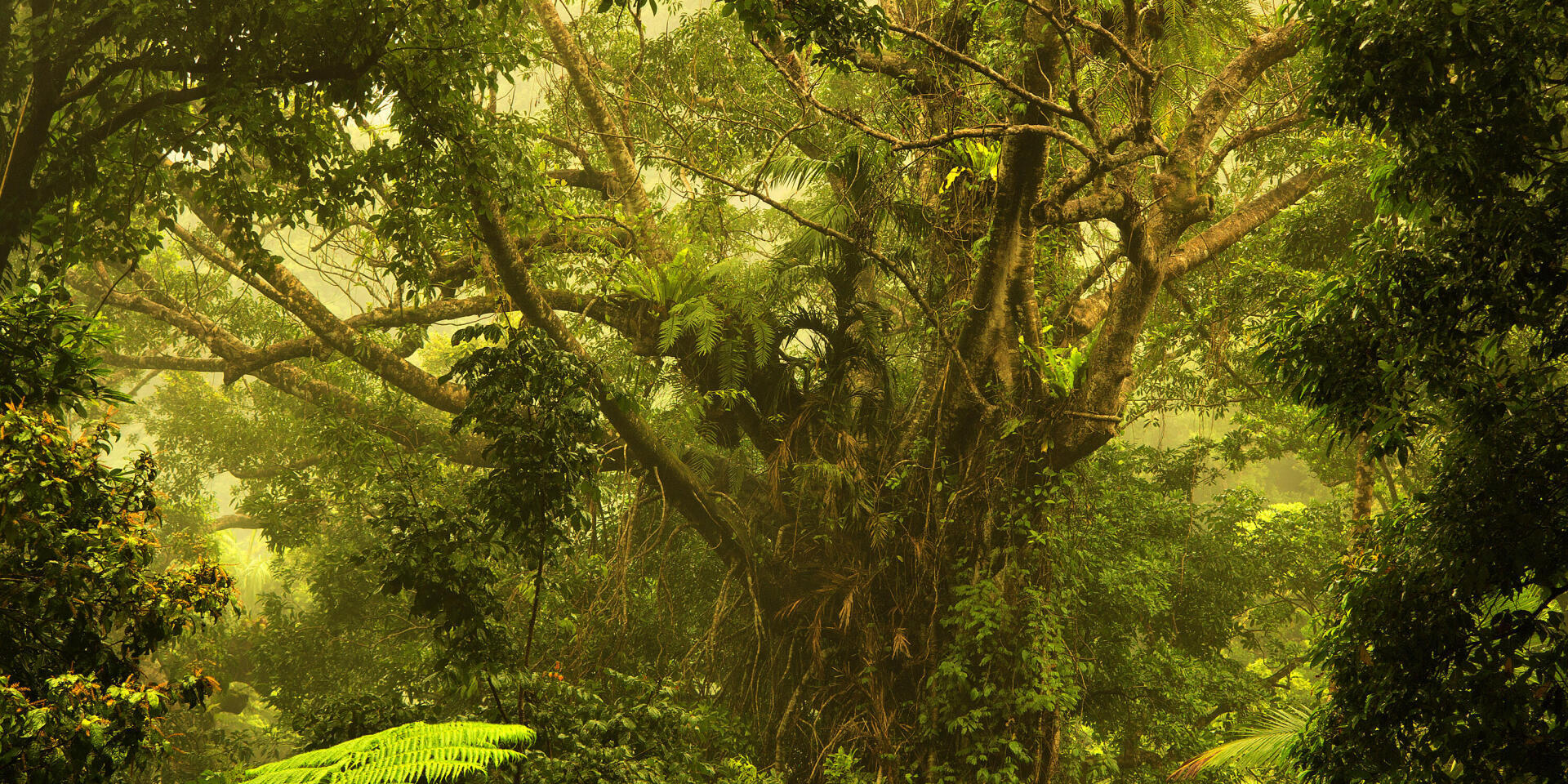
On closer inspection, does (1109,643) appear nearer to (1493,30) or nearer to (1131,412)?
(1131,412)

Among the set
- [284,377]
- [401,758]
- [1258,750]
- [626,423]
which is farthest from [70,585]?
[284,377]

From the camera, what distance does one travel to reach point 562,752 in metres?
5.08

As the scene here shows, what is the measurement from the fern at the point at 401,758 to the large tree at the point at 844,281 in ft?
6.81

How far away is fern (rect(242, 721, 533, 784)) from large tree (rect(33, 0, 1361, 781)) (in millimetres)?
2075

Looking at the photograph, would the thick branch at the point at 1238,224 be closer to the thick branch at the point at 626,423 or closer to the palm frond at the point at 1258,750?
the palm frond at the point at 1258,750

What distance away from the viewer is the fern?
351 centimetres

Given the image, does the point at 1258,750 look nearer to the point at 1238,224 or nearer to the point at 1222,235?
the point at 1222,235

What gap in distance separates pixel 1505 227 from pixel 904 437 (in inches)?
199

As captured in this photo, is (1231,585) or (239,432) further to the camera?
(239,432)

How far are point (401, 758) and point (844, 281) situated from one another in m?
5.39

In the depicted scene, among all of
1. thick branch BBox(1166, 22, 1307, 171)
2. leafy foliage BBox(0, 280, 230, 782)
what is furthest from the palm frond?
leafy foliage BBox(0, 280, 230, 782)

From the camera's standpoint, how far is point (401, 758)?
364 cm

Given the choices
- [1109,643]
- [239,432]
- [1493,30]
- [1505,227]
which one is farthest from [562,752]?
[239,432]

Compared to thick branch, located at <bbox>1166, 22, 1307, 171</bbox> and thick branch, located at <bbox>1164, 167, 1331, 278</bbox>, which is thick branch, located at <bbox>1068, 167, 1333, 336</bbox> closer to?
thick branch, located at <bbox>1164, 167, 1331, 278</bbox>
